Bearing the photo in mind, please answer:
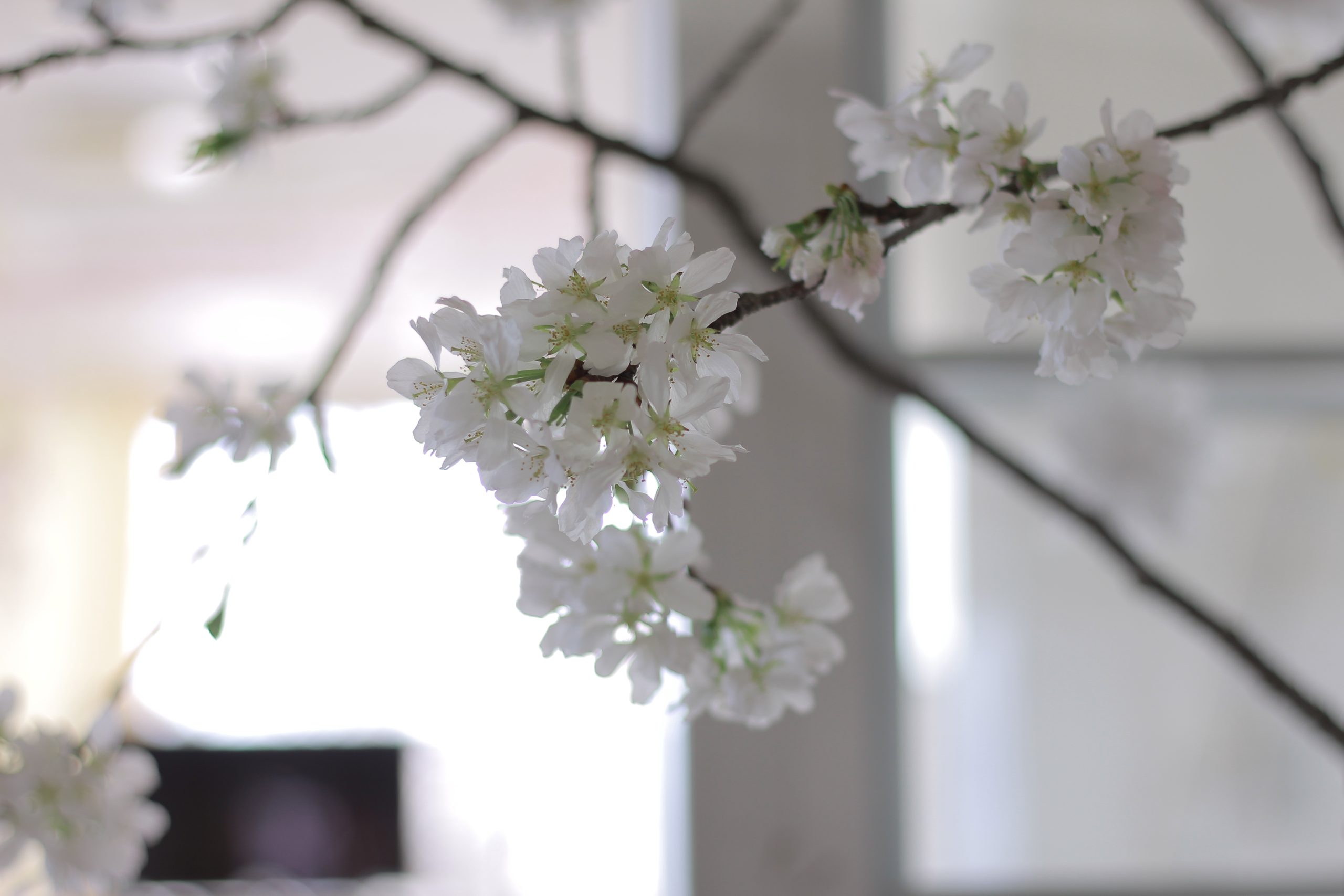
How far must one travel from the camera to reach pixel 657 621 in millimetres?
259

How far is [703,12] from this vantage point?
96 centimetres

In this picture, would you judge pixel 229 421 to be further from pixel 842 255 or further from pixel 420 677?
pixel 420 677

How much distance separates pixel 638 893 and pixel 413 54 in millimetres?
2643

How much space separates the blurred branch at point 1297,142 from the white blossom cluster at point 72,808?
0.51m

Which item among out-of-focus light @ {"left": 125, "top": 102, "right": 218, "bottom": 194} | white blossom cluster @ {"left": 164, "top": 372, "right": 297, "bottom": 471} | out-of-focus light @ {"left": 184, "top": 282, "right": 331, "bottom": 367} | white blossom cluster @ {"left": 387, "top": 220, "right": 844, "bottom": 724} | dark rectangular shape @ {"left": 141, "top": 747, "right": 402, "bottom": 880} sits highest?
out-of-focus light @ {"left": 125, "top": 102, "right": 218, "bottom": 194}

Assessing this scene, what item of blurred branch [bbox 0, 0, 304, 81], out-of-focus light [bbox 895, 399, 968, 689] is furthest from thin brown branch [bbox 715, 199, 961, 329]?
out-of-focus light [bbox 895, 399, 968, 689]

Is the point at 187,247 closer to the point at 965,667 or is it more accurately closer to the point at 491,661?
the point at 491,661

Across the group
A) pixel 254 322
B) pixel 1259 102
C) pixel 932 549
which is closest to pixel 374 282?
pixel 1259 102

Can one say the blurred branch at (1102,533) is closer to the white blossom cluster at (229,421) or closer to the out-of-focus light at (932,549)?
the white blossom cluster at (229,421)

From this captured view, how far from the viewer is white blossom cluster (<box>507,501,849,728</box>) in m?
0.25

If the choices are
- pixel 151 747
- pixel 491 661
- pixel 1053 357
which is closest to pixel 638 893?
pixel 491 661

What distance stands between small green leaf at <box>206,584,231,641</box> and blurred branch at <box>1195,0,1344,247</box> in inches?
15.3

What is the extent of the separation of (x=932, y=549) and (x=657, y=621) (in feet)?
2.83

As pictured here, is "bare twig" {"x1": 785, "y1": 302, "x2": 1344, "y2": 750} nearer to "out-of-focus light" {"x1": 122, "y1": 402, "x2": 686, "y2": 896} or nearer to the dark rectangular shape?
"out-of-focus light" {"x1": 122, "y1": 402, "x2": 686, "y2": 896}
